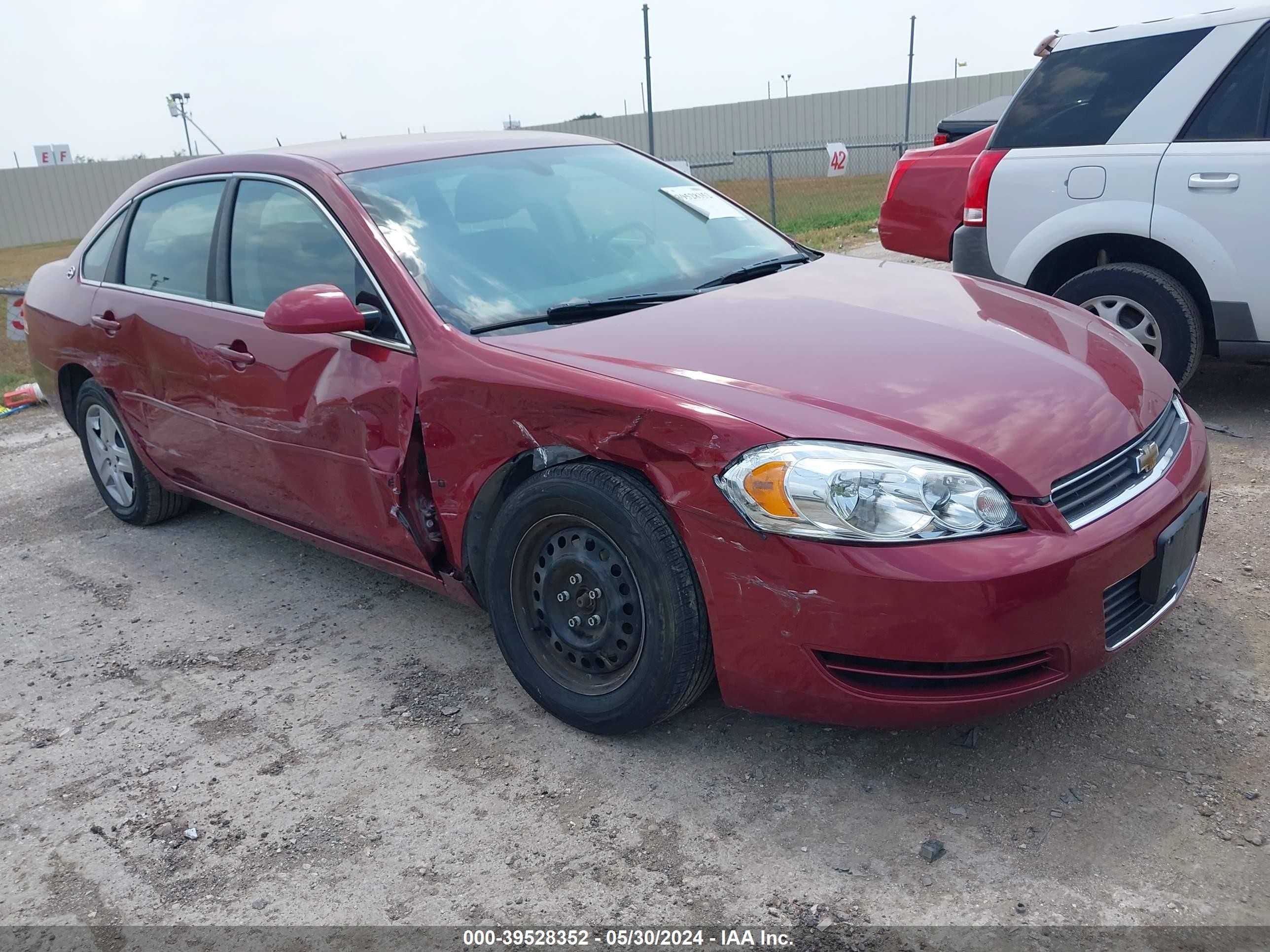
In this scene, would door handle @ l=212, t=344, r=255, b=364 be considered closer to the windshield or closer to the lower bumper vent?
the windshield

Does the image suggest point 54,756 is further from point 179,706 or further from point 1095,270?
point 1095,270

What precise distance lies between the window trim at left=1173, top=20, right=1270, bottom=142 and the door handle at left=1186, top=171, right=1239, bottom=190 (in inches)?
6.7

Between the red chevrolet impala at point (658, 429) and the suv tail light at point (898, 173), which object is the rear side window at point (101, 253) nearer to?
the red chevrolet impala at point (658, 429)

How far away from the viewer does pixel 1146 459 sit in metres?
2.81

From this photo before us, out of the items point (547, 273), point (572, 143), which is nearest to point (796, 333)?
point (547, 273)

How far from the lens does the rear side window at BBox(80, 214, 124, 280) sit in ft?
16.0

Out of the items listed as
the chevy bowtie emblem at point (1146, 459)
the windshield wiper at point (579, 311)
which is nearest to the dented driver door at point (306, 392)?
the windshield wiper at point (579, 311)

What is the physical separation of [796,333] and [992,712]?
112 cm

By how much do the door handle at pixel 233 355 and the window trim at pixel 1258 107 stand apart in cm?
421

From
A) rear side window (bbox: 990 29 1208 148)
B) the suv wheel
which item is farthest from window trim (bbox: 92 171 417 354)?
rear side window (bbox: 990 29 1208 148)

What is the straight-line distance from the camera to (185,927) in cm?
244

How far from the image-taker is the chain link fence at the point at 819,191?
46.1 feet

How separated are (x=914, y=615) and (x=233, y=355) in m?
2.64

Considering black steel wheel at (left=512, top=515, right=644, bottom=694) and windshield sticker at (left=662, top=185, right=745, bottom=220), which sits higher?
windshield sticker at (left=662, top=185, right=745, bottom=220)
